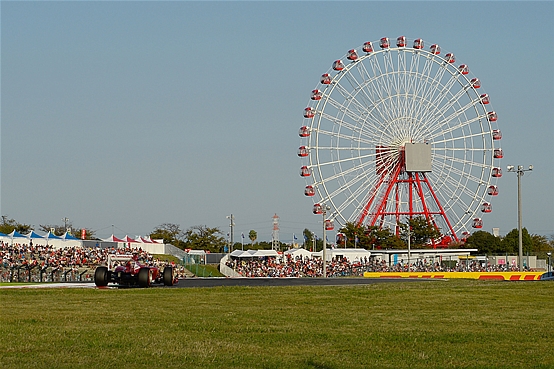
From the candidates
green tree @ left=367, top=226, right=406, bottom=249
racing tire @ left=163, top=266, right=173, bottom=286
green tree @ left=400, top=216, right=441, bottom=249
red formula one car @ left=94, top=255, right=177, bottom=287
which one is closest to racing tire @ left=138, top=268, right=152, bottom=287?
red formula one car @ left=94, top=255, right=177, bottom=287

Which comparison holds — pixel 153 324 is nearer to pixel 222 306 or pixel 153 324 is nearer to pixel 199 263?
pixel 222 306

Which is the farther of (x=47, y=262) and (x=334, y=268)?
(x=334, y=268)

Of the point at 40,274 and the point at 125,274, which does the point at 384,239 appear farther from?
the point at 125,274

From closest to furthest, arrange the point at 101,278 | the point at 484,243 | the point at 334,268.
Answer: the point at 101,278
the point at 334,268
the point at 484,243

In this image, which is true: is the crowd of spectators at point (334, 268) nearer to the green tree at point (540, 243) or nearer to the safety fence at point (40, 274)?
the safety fence at point (40, 274)

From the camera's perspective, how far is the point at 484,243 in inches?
3986

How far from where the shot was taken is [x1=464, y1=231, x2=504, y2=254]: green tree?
99625 millimetres

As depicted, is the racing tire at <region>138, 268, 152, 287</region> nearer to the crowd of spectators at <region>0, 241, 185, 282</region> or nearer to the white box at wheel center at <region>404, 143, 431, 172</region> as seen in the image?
the crowd of spectators at <region>0, 241, 185, 282</region>

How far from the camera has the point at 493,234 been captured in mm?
108188

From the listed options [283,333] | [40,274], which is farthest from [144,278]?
[283,333]

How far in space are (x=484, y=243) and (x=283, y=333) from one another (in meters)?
90.7

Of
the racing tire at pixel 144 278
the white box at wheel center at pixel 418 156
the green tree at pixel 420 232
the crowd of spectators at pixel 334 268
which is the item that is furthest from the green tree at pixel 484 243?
the racing tire at pixel 144 278

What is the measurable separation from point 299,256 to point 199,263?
51.1ft

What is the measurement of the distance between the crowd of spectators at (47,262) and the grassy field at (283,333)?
24533 mm
